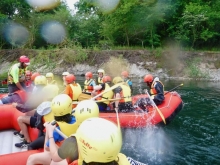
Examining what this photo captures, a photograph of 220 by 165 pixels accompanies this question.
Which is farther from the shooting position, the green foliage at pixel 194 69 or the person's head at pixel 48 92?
the green foliage at pixel 194 69

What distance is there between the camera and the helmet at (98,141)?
5.45 ft

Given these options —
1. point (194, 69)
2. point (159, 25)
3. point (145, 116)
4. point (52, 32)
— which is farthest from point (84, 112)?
point (52, 32)

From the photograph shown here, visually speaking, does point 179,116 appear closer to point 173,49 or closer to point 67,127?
point 67,127

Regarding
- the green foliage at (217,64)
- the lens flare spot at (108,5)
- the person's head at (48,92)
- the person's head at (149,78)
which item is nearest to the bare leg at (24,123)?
the person's head at (48,92)

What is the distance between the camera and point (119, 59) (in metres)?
20.0

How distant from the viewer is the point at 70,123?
329 cm

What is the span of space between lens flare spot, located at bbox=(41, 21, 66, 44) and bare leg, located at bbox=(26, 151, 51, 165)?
2433 centimetres

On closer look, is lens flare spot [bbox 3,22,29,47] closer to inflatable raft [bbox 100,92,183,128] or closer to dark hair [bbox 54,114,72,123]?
inflatable raft [bbox 100,92,183,128]

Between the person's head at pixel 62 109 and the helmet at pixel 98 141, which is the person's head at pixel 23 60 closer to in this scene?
the person's head at pixel 62 109

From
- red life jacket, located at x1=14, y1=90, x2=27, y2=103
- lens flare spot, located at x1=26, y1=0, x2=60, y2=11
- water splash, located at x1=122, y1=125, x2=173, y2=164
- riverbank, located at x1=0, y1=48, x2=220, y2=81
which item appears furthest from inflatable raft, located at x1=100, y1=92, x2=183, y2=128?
lens flare spot, located at x1=26, y1=0, x2=60, y2=11

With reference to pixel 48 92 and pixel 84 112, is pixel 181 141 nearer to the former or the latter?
pixel 48 92

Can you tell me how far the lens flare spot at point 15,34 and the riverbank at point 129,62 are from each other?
327cm

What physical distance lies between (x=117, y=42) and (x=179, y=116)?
53.2 feet

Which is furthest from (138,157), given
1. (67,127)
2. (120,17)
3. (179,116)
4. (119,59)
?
(120,17)
